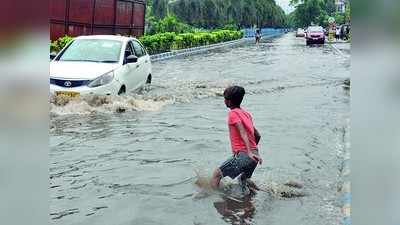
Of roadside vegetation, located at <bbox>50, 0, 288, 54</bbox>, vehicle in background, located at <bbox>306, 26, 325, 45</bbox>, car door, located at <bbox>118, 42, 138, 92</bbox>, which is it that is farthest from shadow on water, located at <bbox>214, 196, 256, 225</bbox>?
vehicle in background, located at <bbox>306, 26, 325, 45</bbox>

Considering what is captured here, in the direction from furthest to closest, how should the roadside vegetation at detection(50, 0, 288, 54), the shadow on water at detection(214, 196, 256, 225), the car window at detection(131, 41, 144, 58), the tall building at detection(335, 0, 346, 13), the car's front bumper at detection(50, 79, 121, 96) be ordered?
the roadside vegetation at detection(50, 0, 288, 54) < the car window at detection(131, 41, 144, 58) < the car's front bumper at detection(50, 79, 121, 96) < the tall building at detection(335, 0, 346, 13) < the shadow on water at detection(214, 196, 256, 225)

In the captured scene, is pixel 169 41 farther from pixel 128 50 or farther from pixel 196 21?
pixel 196 21

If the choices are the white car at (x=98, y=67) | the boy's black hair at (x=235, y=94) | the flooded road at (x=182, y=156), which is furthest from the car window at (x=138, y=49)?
the boy's black hair at (x=235, y=94)

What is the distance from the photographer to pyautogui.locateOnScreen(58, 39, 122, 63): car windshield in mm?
10750

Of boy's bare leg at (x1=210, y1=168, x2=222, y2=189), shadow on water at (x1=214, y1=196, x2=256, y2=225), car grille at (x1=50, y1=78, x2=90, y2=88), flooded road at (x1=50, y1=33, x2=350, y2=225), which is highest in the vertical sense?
car grille at (x1=50, y1=78, x2=90, y2=88)

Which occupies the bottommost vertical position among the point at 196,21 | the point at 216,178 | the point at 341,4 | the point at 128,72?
the point at 216,178

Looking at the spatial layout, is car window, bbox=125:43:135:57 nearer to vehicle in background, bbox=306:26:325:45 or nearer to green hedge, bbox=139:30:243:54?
green hedge, bbox=139:30:243:54

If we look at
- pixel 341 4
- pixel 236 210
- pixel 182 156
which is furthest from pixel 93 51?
pixel 341 4

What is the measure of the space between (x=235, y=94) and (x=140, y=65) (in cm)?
734

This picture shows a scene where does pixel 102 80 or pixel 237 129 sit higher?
pixel 237 129

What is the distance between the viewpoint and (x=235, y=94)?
4.78m

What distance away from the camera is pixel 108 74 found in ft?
33.0
